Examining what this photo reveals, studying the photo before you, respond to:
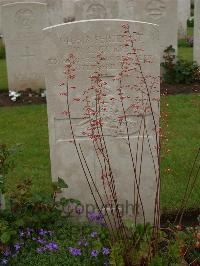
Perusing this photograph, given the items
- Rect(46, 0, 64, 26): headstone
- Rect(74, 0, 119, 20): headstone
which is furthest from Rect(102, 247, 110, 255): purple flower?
Rect(46, 0, 64, 26): headstone

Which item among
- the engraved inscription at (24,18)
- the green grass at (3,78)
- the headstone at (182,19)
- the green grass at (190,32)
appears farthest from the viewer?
the green grass at (190,32)

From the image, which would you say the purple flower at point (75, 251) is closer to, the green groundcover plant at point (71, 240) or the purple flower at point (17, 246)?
the green groundcover plant at point (71, 240)

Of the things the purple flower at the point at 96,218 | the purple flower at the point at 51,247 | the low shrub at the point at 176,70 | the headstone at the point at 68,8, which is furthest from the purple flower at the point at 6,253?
the headstone at the point at 68,8

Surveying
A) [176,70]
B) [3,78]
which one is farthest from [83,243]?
[3,78]

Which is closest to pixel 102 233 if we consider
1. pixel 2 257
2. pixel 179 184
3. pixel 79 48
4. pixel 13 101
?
pixel 2 257

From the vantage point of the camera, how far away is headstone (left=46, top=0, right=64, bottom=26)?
1473 centimetres

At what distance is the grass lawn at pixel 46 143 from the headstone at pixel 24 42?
100 centimetres

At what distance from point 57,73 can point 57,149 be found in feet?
1.92

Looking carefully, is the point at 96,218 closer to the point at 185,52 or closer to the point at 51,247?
the point at 51,247

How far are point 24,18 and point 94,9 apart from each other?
1825mm

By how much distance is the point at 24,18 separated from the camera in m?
9.02

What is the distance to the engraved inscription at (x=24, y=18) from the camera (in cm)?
898

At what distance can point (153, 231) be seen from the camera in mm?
3662

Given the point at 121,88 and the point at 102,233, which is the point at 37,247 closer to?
the point at 102,233
